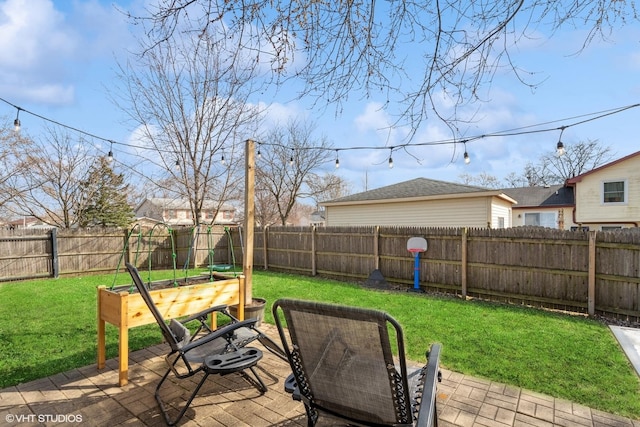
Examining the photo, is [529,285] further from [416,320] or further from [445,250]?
[416,320]

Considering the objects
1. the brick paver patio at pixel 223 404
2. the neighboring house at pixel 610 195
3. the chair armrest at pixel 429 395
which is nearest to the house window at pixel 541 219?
the neighboring house at pixel 610 195

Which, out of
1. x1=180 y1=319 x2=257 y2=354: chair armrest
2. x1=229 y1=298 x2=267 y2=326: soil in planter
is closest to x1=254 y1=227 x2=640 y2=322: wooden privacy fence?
x1=229 y1=298 x2=267 y2=326: soil in planter

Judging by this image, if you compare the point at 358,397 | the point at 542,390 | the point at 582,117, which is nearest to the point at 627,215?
the point at 582,117

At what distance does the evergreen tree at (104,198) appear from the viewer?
14539mm

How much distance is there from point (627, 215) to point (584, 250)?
1264cm

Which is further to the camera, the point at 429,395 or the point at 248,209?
the point at 248,209

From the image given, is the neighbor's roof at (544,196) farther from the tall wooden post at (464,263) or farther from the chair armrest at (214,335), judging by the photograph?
the chair armrest at (214,335)

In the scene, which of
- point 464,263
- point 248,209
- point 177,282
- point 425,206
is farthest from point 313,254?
point 177,282

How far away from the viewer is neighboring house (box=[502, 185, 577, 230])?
1876cm

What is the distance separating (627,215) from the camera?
14.8m

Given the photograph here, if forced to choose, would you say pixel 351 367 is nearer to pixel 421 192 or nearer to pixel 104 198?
pixel 421 192

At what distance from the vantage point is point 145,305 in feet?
10.3

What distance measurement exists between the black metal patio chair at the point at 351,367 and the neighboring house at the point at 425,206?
10565 mm

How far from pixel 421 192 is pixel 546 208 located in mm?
11516
